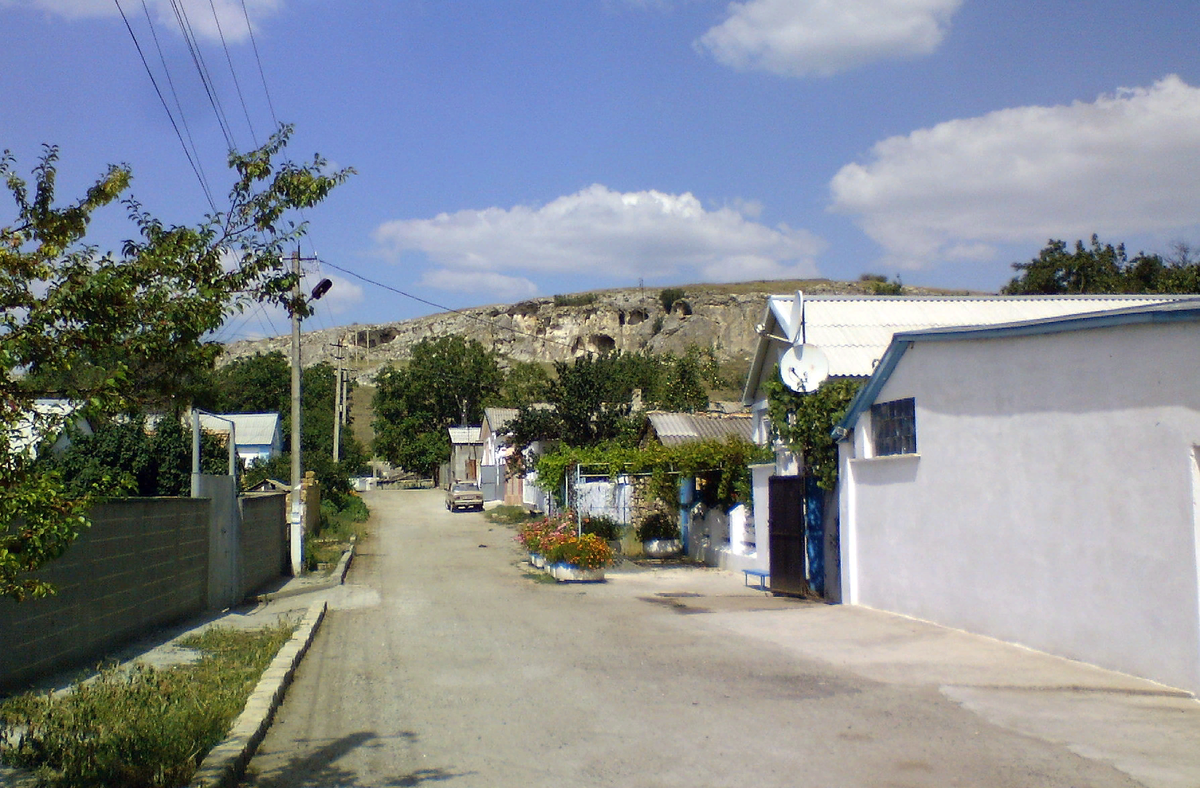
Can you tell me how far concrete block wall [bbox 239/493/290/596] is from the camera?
17891 mm

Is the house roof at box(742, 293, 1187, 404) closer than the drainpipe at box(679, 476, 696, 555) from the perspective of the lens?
Yes

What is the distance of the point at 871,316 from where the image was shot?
18.5 metres

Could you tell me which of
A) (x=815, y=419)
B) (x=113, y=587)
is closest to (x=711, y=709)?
(x=113, y=587)

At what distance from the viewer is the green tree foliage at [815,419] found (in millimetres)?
14992

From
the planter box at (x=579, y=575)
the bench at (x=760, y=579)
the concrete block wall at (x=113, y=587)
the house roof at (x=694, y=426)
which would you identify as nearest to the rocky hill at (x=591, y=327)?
the house roof at (x=694, y=426)

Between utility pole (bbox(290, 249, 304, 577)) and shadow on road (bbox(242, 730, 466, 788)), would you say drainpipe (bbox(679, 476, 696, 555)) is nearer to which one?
utility pole (bbox(290, 249, 304, 577))

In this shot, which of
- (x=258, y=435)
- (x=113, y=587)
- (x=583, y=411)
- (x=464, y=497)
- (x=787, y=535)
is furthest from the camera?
(x=258, y=435)

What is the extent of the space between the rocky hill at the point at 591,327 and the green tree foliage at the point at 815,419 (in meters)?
81.6

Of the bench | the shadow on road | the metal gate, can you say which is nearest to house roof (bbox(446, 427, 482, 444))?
the bench

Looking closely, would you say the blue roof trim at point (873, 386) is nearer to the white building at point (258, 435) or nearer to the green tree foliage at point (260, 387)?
the white building at point (258, 435)

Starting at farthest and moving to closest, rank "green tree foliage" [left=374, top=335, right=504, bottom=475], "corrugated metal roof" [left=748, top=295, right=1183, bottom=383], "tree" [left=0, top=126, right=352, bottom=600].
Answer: "green tree foliage" [left=374, top=335, right=504, bottom=475], "corrugated metal roof" [left=748, top=295, right=1183, bottom=383], "tree" [left=0, top=126, right=352, bottom=600]

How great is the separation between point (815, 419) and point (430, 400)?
61457 mm

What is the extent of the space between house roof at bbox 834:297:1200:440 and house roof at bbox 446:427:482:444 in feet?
181

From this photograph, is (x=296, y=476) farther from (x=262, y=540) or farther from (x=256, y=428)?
(x=256, y=428)
